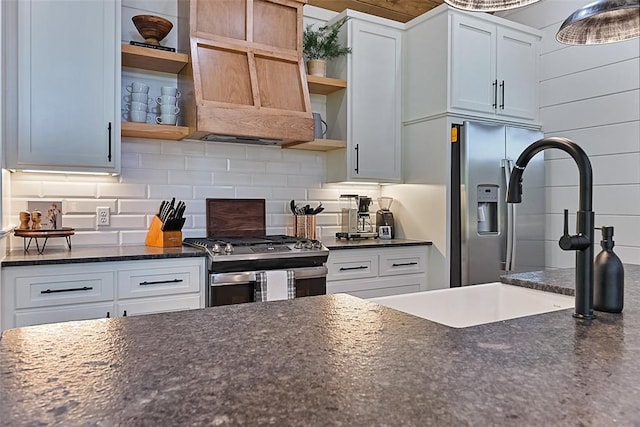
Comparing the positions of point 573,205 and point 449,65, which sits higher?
point 449,65

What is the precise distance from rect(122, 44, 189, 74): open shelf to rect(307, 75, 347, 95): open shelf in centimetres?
89

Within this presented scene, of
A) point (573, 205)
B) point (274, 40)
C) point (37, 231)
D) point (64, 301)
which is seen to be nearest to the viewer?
point (64, 301)

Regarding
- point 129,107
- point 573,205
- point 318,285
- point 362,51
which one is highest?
point 362,51

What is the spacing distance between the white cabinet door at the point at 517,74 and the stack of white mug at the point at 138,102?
250cm

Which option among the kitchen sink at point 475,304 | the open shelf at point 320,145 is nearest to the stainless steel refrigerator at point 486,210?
the open shelf at point 320,145

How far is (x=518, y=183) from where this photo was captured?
3.60 feet

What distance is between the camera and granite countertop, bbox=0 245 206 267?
226 cm

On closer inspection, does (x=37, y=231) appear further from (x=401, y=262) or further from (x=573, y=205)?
(x=573, y=205)

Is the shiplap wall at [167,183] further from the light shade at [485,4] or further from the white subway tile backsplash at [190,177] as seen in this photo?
the light shade at [485,4]

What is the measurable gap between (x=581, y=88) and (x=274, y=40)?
229 cm

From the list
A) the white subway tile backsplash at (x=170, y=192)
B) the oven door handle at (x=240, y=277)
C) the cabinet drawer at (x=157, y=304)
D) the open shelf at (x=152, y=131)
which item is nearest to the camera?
the cabinet drawer at (x=157, y=304)

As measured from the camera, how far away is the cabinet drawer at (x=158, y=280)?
2.44 metres

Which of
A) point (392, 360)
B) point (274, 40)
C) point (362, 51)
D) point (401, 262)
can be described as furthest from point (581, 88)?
point (392, 360)

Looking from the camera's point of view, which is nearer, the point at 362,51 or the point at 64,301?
the point at 64,301
